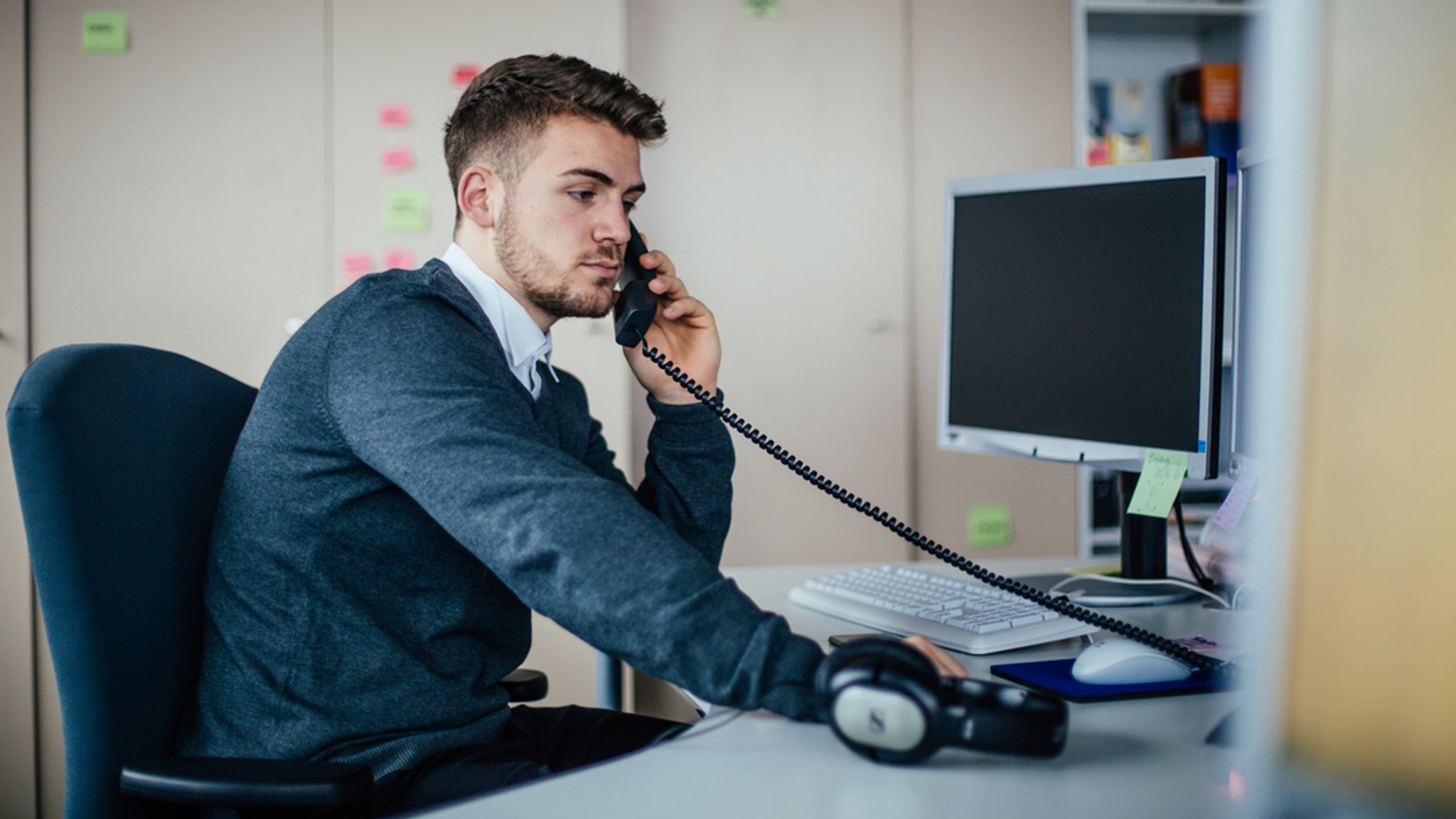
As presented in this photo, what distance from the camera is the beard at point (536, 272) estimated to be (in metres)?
1.23

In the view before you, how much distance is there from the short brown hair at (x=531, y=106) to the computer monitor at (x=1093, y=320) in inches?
20.3

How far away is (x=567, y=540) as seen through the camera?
744 mm

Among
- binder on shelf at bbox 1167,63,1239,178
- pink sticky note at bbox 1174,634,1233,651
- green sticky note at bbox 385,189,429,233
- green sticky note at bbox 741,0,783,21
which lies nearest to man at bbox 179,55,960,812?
pink sticky note at bbox 1174,634,1233,651

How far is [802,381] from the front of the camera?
256 centimetres

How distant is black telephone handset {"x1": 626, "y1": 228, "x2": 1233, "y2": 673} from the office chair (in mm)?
559

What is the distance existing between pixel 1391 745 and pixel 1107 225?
1.04 m

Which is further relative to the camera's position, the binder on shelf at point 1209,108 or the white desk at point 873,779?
the binder on shelf at point 1209,108

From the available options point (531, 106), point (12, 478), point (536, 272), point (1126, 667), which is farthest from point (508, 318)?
point (12, 478)

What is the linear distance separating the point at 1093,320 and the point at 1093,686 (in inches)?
22.8

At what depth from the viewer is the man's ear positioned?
49.2 inches

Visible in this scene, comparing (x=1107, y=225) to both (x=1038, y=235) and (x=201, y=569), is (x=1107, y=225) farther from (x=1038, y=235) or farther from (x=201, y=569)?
(x=201, y=569)

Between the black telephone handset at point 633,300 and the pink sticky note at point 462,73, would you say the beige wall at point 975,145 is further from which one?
the black telephone handset at point 633,300

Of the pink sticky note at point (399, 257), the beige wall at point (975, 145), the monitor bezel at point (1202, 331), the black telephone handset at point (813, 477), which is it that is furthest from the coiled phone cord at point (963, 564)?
the beige wall at point (975, 145)

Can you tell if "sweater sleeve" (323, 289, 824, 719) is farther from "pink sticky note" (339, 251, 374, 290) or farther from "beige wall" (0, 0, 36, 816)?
"beige wall" (0, 0, 36, 816)
